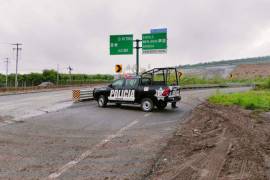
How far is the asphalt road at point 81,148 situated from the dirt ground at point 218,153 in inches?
14.2

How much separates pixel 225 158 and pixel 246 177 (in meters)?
1.02

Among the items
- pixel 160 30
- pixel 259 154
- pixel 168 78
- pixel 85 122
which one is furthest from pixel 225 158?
pixel 160 30

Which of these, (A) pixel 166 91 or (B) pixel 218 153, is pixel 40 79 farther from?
(B) pixel 218 153

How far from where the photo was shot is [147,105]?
546 inches

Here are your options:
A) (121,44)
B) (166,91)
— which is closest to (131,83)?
(166,91)

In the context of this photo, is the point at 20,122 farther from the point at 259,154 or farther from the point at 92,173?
the point at 259,154

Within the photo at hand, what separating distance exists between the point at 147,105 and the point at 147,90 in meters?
0.78

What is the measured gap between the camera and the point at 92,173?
4.69 m

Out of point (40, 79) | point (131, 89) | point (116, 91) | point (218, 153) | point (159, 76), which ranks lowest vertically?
point (218, 153)

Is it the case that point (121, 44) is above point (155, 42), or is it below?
below

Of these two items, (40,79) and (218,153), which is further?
(40,79)

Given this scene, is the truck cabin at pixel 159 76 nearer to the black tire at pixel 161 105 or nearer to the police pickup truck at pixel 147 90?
the police pickup truck at pixel 147 90

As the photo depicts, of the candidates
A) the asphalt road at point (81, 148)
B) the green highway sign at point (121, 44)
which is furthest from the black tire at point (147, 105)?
the green highway sign at point (121, 44)

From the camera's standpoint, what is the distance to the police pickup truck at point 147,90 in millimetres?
13625
